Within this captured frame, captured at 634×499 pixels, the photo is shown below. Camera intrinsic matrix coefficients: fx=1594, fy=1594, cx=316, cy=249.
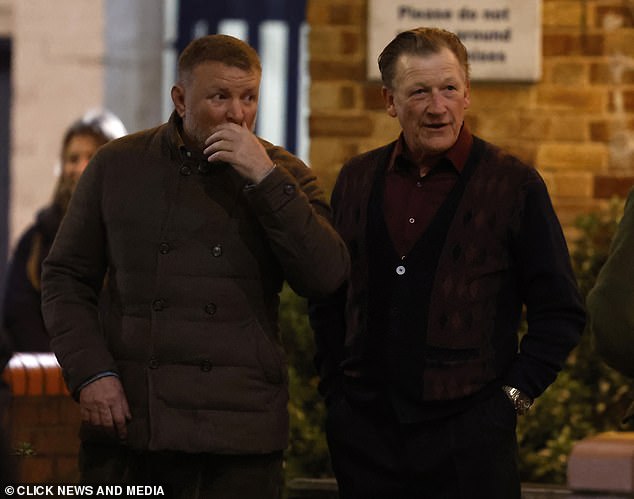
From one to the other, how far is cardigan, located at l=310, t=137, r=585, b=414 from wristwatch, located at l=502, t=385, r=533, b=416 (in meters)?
0.02

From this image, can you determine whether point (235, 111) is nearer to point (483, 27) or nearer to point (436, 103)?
point (436, 103)

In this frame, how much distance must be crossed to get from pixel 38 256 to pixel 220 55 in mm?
3065

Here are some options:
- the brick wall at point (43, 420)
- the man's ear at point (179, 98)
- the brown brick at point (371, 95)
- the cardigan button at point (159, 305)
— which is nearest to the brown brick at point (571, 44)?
the brown brick at point (371, 95)

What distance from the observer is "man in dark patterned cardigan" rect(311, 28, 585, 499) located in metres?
4.01

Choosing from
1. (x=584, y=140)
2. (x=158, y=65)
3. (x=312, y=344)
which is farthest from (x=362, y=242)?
(x=158, y=65)

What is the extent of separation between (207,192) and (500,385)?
89cm

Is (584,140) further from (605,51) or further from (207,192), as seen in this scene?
(207,192)

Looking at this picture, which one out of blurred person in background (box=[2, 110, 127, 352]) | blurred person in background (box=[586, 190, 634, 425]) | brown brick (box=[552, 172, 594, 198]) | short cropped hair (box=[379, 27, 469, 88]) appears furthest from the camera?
brown brick (box=[552, 172, 594, 198])

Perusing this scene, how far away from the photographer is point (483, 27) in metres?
7.00

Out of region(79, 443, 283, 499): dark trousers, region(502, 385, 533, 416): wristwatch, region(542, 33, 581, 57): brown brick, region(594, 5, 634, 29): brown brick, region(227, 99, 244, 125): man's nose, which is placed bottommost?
region(79, 443, 283, 499): dark trousers

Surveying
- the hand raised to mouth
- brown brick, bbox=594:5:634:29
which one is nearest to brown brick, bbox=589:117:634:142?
brown brick, bbox=594:5:634:29

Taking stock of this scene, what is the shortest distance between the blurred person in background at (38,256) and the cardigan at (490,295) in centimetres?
287

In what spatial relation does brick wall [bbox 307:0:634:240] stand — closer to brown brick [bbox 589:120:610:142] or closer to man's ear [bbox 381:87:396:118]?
brown brick [bbox 589:120:610:142]

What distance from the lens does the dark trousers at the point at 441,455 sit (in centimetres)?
400
